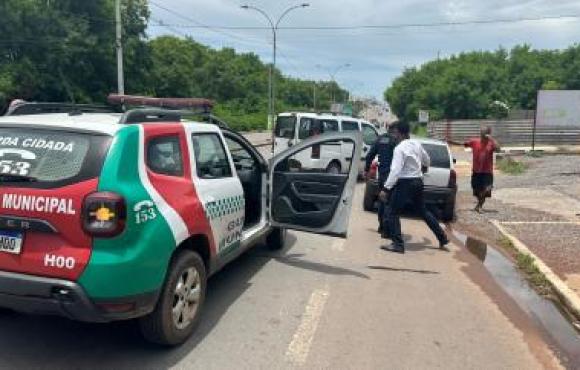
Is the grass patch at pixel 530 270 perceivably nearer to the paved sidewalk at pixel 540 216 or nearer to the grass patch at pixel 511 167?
the paved sidewalk at pixel 540 216

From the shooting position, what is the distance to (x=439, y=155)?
1222cm

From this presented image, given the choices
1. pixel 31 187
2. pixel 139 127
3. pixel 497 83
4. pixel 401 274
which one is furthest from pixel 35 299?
pixel 497 83

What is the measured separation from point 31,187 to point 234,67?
3576 inches

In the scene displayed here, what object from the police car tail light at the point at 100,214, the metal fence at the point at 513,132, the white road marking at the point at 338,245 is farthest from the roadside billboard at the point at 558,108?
the police car tail light at the point at 100,214

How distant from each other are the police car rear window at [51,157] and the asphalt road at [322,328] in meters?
1.33

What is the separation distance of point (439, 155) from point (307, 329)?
765 centimetres

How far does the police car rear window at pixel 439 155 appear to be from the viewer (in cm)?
1202

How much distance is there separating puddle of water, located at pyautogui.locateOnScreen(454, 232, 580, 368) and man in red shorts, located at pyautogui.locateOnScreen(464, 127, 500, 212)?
10.3 feet

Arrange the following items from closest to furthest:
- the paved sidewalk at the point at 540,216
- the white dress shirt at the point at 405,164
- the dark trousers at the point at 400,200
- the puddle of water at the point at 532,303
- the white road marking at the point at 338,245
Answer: the puddle of water at the point at 532,303 < the white dress shirt at the point at 405,164 < the dark trousers at the point at 400,200 < the white road marking at the point at 338,245 < the paved sidewalk at the point at 540,216

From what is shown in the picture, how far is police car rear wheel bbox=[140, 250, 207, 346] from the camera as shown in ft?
14.8

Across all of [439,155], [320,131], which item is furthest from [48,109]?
[320,131]

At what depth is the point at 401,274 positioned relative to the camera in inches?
293

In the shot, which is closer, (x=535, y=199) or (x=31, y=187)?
(x=31, y=187)

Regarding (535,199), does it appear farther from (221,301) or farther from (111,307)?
(111,307)
